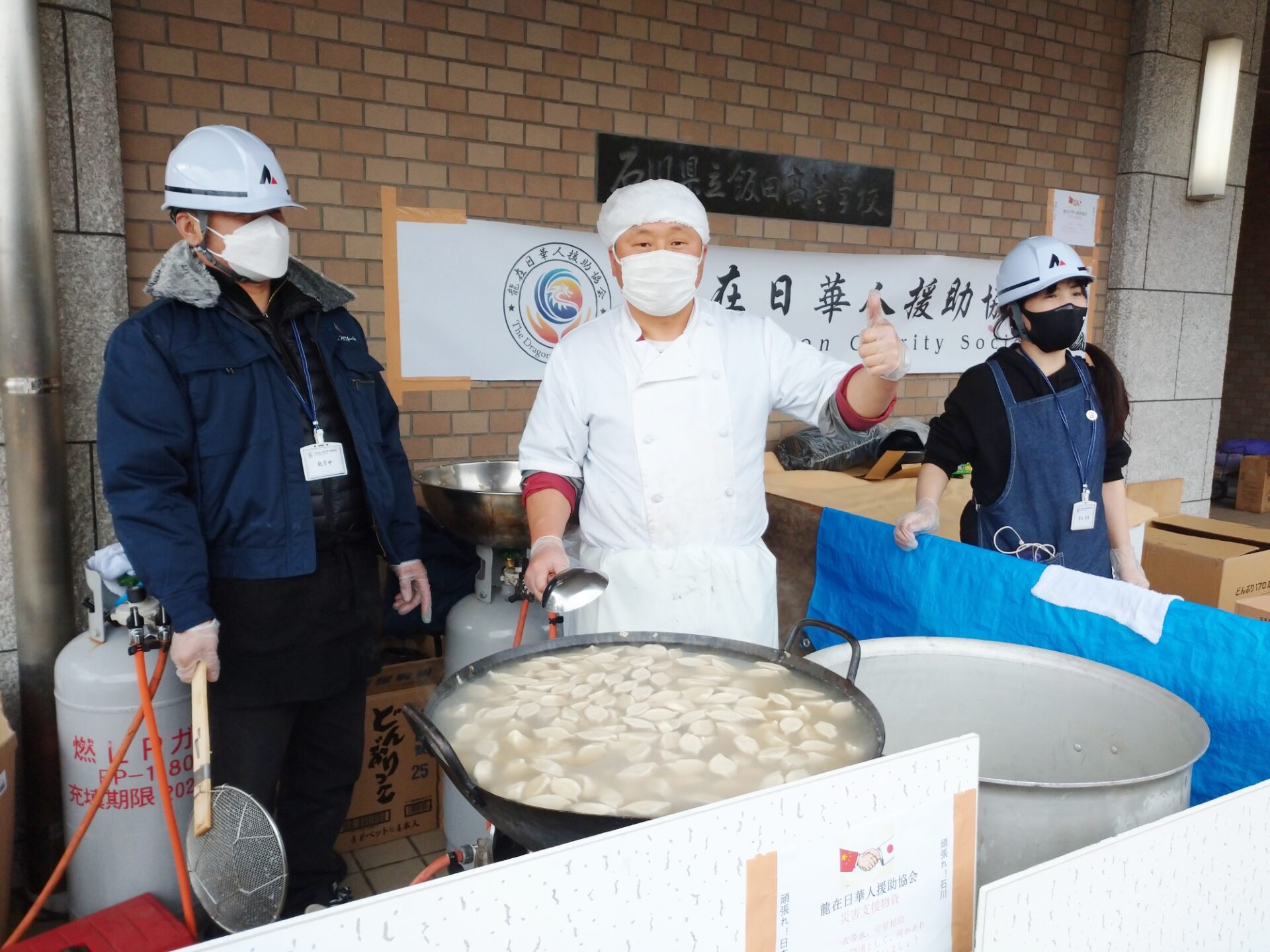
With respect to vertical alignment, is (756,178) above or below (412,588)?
above

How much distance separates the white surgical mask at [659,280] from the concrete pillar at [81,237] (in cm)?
179

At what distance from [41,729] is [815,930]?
2736 millimetres

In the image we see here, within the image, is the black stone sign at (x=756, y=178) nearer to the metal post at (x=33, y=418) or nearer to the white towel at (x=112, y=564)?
the metal post at (x=33, y=418)

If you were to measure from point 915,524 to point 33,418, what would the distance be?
2506 mm

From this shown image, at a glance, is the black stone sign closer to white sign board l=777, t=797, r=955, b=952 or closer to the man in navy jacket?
the man in navy jacket

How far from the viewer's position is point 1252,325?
1182 cm

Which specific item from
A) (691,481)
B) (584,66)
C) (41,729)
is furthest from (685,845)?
(584,66)

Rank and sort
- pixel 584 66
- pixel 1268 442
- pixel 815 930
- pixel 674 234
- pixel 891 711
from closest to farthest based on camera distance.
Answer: pixel 815 930, pixel 891 711, pixel 674 234, pixel 584 66, pixel 1268 442

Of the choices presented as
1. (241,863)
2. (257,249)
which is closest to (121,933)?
(241,863)

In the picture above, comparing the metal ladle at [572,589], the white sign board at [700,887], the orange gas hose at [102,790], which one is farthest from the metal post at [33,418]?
the white sign board at [700,887]

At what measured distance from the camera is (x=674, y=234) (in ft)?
7.11

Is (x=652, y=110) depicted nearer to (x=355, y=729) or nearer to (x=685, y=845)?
(x=355, y=729)

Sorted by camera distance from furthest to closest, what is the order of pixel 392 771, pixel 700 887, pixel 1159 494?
1. pixel 1159 494
2. pixel 392 771
3. pixel 700 887

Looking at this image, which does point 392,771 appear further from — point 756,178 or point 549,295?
point 756,178
